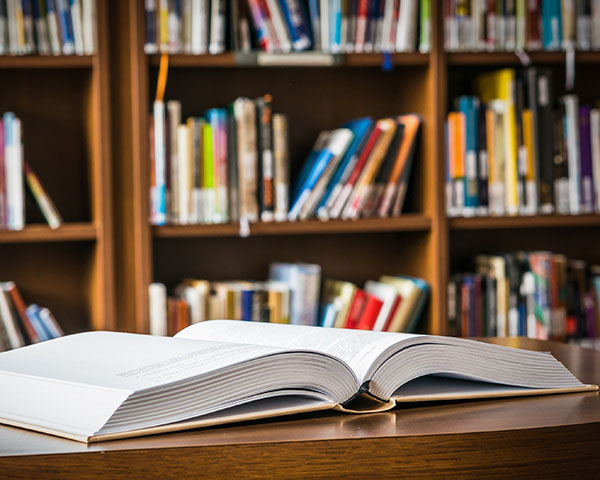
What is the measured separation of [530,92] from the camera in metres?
2.48

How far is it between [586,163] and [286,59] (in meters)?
0.89

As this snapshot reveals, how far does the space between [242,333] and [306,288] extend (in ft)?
4.66

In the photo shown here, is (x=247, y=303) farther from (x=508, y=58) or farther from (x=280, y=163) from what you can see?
(x=508, y=58)

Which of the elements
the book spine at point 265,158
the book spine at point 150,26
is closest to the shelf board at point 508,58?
the book spine at point 265,158

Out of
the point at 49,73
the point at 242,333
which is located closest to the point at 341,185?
the point at 49,73

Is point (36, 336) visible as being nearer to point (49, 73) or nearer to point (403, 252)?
point (49, 73)

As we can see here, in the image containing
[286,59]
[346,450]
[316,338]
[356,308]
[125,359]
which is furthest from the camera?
[356,308]

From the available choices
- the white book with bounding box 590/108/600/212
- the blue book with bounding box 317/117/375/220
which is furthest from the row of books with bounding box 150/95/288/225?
the white book with bounding box 590/108/600/212

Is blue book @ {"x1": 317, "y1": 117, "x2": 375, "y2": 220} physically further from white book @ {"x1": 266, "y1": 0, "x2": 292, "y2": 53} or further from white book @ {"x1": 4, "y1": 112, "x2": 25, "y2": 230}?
white book @ {"x1": 4, "y1": 112, "x2": 25, "y2": 230}

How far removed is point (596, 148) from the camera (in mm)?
2531

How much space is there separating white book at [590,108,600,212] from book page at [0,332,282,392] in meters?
1.91

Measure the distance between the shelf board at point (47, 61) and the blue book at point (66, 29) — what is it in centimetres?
2

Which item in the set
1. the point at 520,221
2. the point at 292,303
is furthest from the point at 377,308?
the point at 520,221

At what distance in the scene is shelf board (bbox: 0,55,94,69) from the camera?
7.16 ft
